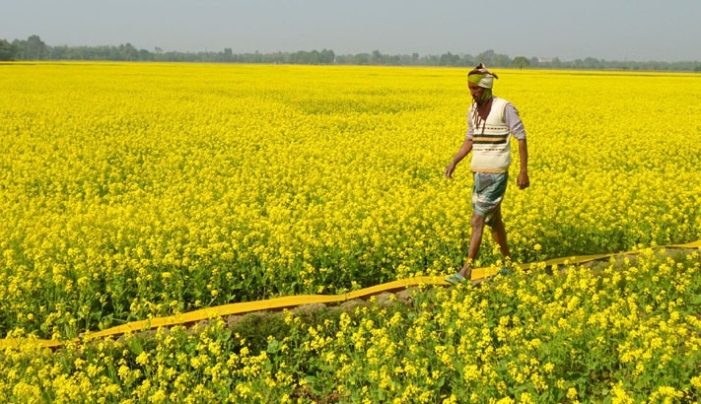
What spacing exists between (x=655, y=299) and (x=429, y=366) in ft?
7.12

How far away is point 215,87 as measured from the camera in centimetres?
3145

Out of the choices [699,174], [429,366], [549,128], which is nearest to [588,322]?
[429,366]

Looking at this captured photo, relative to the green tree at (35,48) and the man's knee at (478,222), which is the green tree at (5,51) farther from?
the man's knee at (478,222)

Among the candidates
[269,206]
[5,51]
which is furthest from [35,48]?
[269,206]

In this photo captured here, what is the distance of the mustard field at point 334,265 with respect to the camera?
3857 millimetres

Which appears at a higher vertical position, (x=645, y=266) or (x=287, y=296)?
(x=645, y=266)

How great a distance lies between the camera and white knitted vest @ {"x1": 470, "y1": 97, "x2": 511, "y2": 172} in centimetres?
522

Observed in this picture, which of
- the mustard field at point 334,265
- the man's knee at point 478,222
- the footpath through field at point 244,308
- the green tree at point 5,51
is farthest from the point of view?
the green tree at point 5,51

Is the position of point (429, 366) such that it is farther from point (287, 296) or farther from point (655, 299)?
point (655, 299)

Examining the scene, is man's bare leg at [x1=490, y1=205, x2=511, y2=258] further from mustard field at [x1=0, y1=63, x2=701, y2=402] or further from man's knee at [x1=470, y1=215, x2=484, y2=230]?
mustard field at [x1=0, y1=63, x2=701, y2=402]

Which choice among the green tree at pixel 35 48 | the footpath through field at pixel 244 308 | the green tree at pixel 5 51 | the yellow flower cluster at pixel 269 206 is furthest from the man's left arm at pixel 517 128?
the green tree at pixel 35 48

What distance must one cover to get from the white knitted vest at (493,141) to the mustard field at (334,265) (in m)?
1.01

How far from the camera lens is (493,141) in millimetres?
5277

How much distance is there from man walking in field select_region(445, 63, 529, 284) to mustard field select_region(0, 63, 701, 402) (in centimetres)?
64
